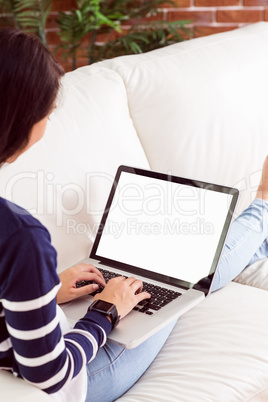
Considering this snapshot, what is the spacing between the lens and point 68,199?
142cm

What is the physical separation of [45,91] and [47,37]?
2.36 m

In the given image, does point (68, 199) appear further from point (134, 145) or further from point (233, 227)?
point (233, 227)

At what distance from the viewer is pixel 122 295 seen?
1.12m

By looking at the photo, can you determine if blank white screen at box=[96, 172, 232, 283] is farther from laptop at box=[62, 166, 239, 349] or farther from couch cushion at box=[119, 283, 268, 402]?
couch cushion at box=[119, 283, 268, 402]

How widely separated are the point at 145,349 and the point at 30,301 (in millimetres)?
469

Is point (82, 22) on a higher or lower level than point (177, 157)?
higher

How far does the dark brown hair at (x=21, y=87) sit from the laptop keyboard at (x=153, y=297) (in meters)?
0.49

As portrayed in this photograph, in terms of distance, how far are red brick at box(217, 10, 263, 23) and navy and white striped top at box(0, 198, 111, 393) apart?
7.34ft

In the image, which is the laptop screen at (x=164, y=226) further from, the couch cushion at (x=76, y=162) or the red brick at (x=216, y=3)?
the red brick at (x=216, y=3)

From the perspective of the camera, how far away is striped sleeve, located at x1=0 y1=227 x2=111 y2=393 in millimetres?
794

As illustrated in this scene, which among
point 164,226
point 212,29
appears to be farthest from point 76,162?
point 212,29

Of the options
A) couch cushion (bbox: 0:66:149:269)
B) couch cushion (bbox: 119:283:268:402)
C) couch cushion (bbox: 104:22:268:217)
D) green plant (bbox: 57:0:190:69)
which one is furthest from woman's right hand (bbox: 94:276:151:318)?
green plant (bbox: 57:0:190:69)

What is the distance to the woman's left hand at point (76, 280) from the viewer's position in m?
1.22

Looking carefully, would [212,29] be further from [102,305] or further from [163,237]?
[102,305]
